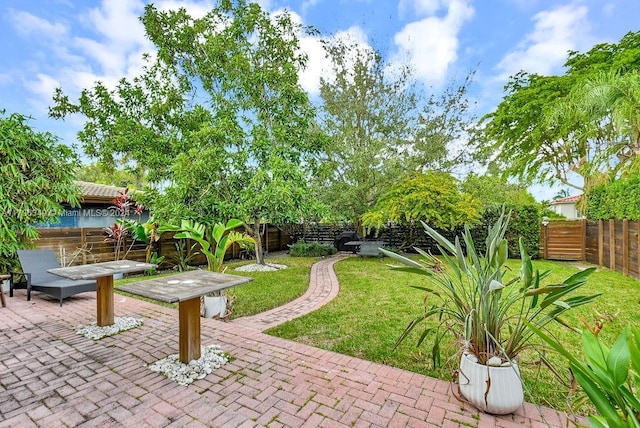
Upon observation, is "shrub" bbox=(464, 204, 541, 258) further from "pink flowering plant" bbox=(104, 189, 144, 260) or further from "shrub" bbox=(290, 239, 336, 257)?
"pink flowering plant" bbox=(104, 189, 144, 260)

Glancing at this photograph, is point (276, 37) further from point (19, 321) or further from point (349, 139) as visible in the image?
point (19, 321)

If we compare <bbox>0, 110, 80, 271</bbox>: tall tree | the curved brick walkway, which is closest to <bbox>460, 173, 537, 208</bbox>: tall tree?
the curved brick walkway

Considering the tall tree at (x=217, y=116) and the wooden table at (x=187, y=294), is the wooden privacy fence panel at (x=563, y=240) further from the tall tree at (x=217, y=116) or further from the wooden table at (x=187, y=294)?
the wooden table at (x=187, y=294)

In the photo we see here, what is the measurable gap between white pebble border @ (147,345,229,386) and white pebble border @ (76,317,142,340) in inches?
53.1

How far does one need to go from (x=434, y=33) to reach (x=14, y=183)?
12.7 m

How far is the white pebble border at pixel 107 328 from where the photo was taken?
4.05 metres

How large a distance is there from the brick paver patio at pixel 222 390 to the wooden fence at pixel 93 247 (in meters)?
4.30

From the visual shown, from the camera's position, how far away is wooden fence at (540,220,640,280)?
748 cm

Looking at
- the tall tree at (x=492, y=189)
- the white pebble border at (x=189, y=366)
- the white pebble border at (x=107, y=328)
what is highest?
the tall tree at (x=492, y=189)

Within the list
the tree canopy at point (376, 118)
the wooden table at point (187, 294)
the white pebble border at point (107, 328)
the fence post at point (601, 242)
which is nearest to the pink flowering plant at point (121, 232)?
the white pebble border at point (107, 328)

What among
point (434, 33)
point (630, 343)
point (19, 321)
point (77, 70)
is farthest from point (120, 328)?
point (434, 33)

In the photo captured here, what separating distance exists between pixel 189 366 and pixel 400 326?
2.83 m

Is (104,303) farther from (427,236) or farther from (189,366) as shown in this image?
(427,236)

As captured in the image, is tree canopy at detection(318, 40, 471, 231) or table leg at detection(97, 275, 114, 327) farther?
tree canopy at detection(318, 40, 471, 231)
